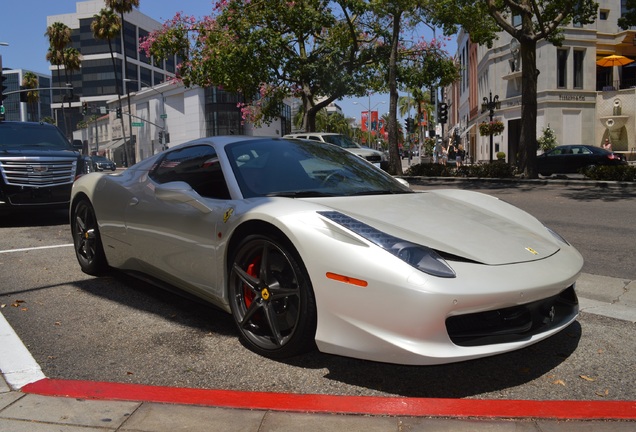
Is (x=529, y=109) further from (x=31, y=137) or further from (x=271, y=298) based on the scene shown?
(x=271, y=298)

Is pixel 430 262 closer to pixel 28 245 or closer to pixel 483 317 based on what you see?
pixel 483 317

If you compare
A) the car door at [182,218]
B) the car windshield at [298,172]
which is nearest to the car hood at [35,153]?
the car door at [182,218]

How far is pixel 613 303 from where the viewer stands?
14.5ft

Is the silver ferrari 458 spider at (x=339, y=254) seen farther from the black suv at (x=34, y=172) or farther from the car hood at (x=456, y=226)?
the black suv at (x=34, y=172)

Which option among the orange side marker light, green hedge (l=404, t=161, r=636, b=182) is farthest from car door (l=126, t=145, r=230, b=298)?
green hedge (l=404, t=161, r=636, b=182)

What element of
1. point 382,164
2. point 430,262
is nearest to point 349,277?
point 430,262

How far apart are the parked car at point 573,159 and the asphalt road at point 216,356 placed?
69.6 feet

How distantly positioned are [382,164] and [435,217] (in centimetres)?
1962

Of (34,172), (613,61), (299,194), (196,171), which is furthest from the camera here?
(613,61)

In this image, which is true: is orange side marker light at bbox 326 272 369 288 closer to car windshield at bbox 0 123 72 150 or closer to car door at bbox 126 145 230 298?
car door at bbox 126 145 230 298

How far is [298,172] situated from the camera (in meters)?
3.91

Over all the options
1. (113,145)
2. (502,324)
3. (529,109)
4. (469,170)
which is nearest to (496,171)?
(469,170)

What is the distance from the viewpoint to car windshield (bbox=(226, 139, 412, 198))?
3705 millimetres

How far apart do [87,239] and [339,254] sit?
134 inches
